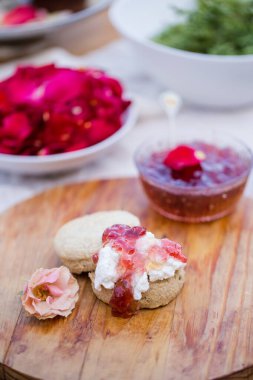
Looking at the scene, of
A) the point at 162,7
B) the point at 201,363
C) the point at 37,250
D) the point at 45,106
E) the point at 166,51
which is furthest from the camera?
the point at 162,7

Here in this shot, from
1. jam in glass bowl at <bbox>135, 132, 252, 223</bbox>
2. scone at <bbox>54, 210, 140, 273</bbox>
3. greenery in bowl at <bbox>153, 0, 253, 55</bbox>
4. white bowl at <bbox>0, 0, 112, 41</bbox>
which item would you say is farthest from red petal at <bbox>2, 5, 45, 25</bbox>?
scone at <bbox>54, 210, 140, 273</bbox>

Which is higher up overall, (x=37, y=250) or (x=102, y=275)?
(x=102, y=275)

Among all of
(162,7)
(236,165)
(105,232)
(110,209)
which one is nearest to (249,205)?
(236,165)

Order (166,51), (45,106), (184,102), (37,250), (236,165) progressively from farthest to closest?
(184,102) < (166,51) < (45,106) < (236,165) < (37,250)

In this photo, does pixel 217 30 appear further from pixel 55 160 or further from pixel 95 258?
pixel 95 258

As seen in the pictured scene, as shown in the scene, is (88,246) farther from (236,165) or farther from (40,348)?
(236,165)

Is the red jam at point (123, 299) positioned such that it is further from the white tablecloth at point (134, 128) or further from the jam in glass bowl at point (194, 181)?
the white tablecloth at point (134, 128)

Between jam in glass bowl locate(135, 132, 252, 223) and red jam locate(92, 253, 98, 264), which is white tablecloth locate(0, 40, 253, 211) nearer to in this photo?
jam in glass bowl locate(135, 132, 252, 223)
